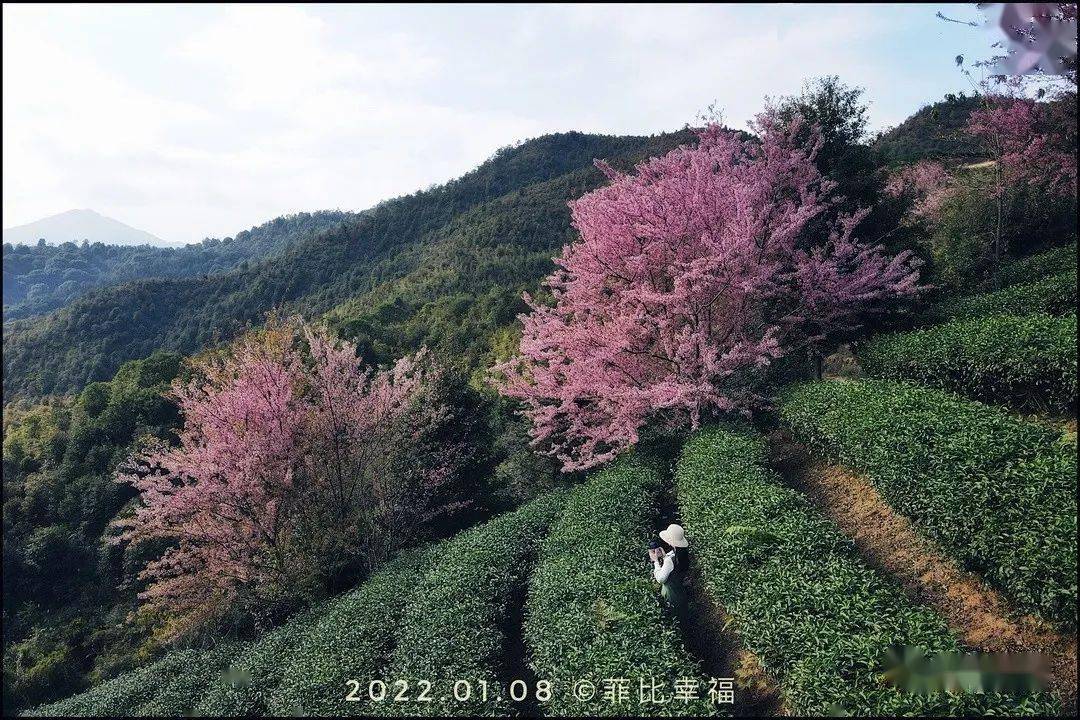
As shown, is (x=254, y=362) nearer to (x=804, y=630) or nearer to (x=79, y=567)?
(x=804, y=630)

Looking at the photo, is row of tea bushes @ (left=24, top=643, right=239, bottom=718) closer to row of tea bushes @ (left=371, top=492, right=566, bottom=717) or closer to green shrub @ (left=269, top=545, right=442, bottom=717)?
green shrub @ (left=269, top=545, right=442, bottom=717)

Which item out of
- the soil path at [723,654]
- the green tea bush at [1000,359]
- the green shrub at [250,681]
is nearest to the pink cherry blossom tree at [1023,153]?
the green tea bush at [1000,359]

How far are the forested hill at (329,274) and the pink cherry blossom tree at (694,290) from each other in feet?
85.1

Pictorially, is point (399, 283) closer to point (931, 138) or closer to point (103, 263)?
point (931, 138)

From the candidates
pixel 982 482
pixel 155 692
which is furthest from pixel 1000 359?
pixel 155 692

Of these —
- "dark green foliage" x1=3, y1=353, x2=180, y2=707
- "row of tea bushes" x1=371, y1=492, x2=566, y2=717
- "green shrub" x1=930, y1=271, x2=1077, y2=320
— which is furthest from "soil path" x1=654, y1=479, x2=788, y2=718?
"dark green foliage" x1=3, y1=353, x2=180, y2=707

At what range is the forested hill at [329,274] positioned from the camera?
4800 cm

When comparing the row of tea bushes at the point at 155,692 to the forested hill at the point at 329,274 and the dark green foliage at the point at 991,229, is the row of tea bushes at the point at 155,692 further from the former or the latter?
the forested hill at the point at 329,274

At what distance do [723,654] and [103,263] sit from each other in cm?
11894

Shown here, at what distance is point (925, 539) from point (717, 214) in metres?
6.82

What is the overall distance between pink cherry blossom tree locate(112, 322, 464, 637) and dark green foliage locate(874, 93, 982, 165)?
24740mm

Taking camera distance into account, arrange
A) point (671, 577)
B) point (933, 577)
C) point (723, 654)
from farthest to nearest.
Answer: point (671, 577), point (723, 654), point (933, 577)

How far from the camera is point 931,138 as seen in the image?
30.2 metres

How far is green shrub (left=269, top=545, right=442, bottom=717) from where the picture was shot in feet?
20.5
